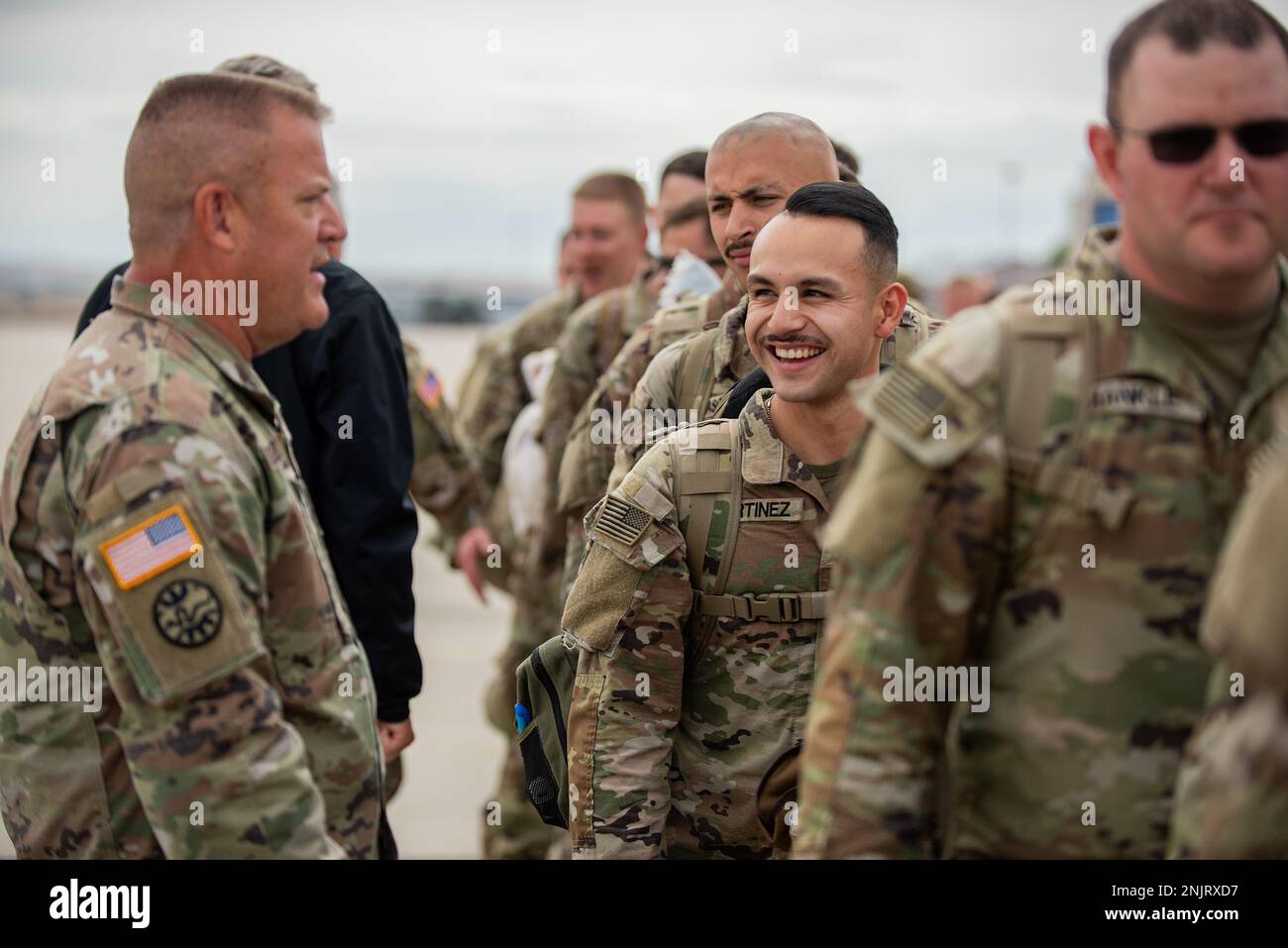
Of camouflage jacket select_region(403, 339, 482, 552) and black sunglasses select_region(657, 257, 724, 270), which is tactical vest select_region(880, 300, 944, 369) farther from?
camouflage jacket select_region(403, 339, 482, 552)

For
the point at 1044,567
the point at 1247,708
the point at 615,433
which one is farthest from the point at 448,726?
the point at 1247,708

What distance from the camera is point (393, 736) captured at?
461 cm

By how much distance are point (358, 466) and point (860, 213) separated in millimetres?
1773

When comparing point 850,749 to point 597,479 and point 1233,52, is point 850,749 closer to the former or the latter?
point 1233,52

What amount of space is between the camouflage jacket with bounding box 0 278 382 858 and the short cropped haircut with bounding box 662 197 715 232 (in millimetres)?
3206

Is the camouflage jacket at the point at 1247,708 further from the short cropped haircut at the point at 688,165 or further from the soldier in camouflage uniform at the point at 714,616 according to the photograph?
the short cropped haircut at the point at 688,165

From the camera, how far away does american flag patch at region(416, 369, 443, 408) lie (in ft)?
19.0

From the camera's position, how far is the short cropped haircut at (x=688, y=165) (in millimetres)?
6082

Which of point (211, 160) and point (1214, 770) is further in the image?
point (211, 160)

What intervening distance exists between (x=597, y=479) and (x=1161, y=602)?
10.1ft

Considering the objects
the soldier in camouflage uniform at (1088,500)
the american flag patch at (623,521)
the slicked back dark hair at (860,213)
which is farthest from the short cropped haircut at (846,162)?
the soldier in camouflage uniform at (1088,500)
